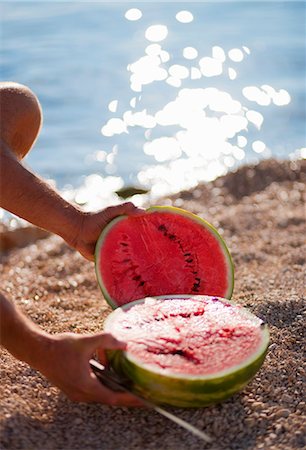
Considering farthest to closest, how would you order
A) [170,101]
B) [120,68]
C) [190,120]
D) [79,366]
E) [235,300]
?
[120,68] < [170,101] < [190,120] < [235,300] < [79,366]

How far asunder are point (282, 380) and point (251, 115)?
4336mm

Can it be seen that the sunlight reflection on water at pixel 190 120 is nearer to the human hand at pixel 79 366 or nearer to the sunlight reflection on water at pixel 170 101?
the sunlight reflection on water at pixel 170 101

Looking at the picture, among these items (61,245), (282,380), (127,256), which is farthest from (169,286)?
(61,245)

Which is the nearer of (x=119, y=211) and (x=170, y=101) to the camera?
(x=119, y=211)

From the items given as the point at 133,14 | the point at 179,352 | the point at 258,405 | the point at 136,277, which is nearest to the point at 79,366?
the point at 179,352

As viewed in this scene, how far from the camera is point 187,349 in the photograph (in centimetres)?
199

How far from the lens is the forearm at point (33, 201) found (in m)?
2.31

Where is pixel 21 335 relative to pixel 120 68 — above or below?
above

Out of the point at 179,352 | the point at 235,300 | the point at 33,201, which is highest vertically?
the point at 33,201

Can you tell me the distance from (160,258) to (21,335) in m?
0.70

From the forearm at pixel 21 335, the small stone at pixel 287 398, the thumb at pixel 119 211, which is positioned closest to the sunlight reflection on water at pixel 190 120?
the thumb at pixel 119 211

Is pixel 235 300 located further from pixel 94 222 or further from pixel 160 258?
pixel 94 222

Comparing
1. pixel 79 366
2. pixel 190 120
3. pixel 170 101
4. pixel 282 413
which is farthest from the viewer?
pixel 170 101

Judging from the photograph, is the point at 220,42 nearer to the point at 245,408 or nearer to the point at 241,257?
the point at 241,257
